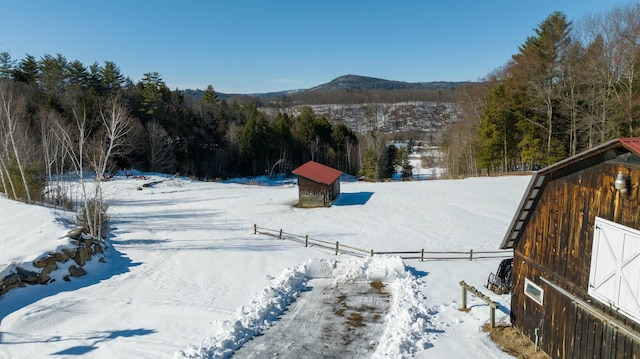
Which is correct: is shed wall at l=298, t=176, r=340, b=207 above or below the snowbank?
above

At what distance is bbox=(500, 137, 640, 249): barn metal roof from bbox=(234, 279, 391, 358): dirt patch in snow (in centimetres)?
452

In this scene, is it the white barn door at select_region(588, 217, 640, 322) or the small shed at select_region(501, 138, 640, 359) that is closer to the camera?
the white barn door at select_region(588, 217, 640, 322)

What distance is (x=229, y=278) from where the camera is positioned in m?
15.2

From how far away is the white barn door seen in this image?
622 cm

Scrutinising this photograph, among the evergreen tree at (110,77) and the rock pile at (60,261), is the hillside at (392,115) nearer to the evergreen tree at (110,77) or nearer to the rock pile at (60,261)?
the evergreen tree at (110,77)

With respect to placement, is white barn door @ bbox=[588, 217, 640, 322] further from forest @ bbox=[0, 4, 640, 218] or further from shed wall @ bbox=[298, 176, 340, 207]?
shed wall @ bbox=[298, 176, 340, 207]

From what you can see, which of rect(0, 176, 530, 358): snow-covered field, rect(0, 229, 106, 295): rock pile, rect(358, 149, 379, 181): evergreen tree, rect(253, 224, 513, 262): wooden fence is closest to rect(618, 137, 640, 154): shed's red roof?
rect(0, 176, 530, 358): snow-covered field

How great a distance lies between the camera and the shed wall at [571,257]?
6.61 metres

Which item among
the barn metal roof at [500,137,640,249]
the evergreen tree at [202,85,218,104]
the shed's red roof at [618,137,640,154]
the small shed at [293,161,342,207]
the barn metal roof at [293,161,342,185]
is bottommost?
the small shed at [293,161,342,207]

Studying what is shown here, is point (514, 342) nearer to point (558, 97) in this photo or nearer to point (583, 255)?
point (583, 255)

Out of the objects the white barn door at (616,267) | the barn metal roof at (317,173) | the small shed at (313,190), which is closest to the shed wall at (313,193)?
the small shed at (313,190)

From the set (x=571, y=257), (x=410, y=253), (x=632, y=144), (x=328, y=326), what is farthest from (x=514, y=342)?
(x=410, y=253)

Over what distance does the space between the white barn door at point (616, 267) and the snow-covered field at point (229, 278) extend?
297 cm

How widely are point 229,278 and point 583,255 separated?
478 inches
